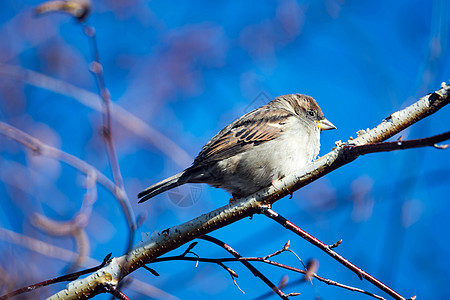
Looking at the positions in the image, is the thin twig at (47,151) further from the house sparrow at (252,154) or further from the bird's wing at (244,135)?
the bird's wing at (244,135)

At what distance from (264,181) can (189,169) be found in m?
0.65

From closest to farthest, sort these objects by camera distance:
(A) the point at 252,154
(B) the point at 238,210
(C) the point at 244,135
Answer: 1. (B) the point at 238,210
2. (A) the point at 252,154
3. (C) the point at 244,135

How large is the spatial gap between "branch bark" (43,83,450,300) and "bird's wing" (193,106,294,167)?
4.31 ft

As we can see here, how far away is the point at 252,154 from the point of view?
376 cm

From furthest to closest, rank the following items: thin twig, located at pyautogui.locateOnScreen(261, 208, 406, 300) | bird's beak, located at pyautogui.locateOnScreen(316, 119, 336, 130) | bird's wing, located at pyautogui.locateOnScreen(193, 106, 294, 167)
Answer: bird's beak, located at pyautogui.locateOnScreen(316, 119, 336, 130), bird's wing, located at pyautogui.locateOnScreen(193, 106, 294, 167), thin twig, located at pyautogui.locateOnScreen(261, 208, 406, 300)

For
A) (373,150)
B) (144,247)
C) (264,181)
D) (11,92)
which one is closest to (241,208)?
(144,247)

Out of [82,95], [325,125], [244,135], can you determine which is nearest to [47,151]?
[82,95]

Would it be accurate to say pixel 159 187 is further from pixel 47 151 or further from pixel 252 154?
pixel 47 151

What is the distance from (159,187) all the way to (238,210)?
1136 mm

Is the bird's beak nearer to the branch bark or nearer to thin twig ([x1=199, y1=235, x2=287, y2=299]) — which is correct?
the branch bark

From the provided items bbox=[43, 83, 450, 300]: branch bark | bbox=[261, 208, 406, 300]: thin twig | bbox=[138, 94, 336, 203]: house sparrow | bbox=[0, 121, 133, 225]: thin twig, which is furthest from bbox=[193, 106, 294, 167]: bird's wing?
bbox=[0, 121, 133, 225]: thin twig

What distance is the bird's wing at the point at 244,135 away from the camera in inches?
150

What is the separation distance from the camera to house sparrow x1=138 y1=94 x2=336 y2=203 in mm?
3525

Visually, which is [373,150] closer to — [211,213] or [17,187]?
[211,213]
